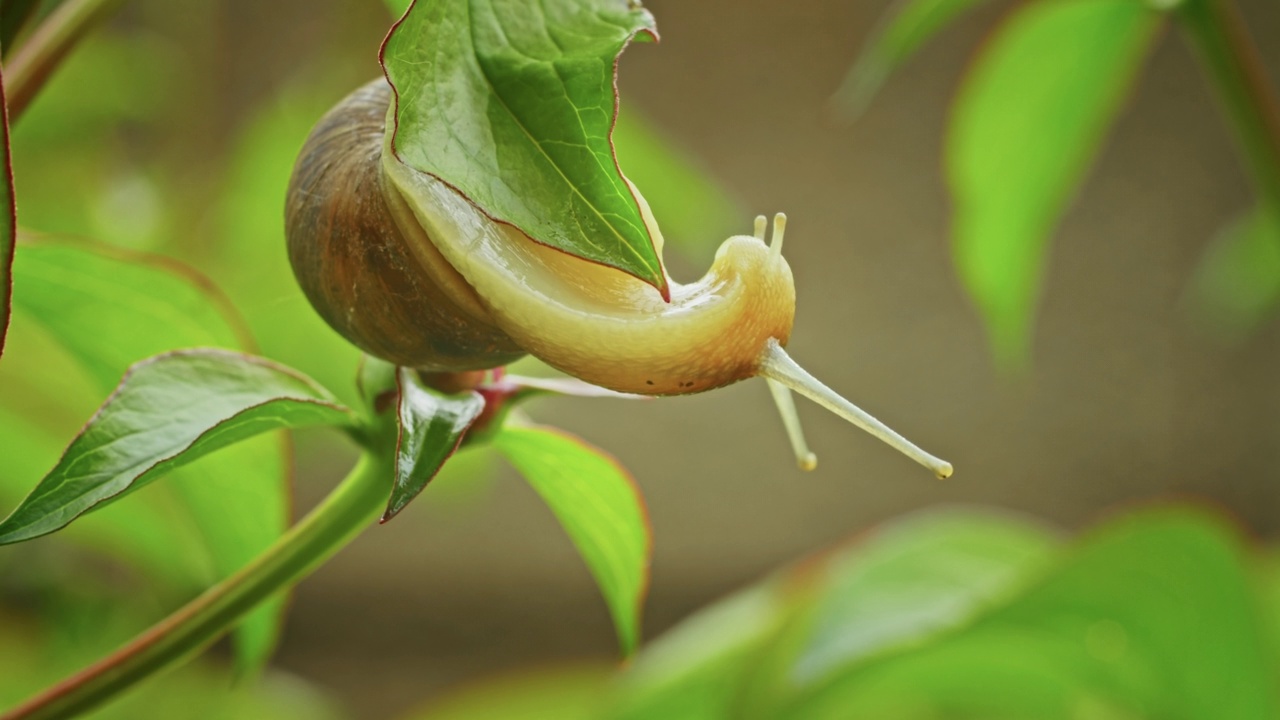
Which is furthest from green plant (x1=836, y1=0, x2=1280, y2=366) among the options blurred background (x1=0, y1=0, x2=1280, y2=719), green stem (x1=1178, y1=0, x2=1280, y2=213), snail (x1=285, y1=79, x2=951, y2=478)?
blurred background (x1=0, y1=0, x2=1280, y2=719)

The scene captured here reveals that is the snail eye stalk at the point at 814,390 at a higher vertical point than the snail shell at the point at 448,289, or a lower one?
lower

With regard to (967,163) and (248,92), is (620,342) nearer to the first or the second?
(967,163)

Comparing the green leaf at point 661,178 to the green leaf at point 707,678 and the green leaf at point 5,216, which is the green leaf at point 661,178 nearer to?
the green leaf at point 707,678

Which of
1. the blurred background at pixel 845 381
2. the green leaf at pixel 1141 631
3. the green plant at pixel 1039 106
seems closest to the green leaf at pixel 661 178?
the green plant at pixel 1039 106

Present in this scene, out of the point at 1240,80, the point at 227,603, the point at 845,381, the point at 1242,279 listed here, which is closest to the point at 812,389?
the point at 227,603

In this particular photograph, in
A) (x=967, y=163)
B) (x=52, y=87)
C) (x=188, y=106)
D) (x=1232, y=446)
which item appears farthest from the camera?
(x=1232, y=446)

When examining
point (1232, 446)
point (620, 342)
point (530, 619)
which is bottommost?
point (530, 619)

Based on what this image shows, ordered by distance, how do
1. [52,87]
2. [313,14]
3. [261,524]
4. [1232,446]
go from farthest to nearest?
[1232,446], [313,14], [52,87], [261,524]

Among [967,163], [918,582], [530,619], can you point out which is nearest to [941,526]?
→ [918,582]
